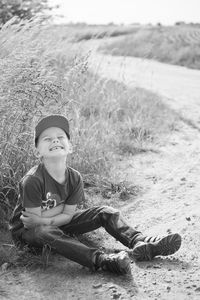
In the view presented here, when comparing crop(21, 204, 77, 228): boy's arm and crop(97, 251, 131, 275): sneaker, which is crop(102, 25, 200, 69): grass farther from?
crop(97, 251, 131, 275): sneaker

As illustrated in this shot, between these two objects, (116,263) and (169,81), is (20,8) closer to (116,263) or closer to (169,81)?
(169,81)

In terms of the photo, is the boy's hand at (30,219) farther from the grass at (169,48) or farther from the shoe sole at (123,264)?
the grass at (169,48)

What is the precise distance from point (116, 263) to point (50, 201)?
656 mm

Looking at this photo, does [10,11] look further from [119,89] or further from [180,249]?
[180,249]

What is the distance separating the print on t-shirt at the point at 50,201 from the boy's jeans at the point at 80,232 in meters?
0.15

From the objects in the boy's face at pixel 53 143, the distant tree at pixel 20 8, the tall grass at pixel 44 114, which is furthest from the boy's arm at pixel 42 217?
the distant tree at pixel 20 8

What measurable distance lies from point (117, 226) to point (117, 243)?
Answer: 0.94 feet

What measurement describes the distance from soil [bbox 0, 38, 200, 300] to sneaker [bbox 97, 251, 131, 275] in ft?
0.14

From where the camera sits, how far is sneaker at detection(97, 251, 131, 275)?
3385mm

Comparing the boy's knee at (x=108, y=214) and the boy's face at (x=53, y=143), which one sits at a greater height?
the boy's face at (x=53, y=143)

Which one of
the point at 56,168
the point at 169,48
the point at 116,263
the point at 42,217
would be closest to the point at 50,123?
the point at 56,168

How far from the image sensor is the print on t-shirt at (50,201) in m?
3.74

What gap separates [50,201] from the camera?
3.76 m

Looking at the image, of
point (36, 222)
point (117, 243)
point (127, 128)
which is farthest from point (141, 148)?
point (36, 222)
